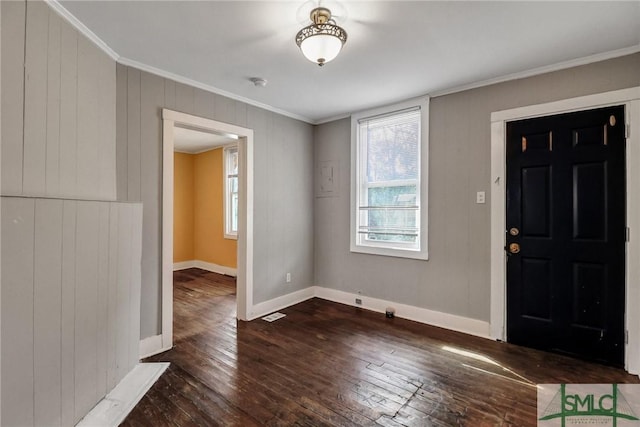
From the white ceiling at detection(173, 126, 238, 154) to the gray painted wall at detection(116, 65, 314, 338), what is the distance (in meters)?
1.48

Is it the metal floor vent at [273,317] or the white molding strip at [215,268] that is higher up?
the white molding strip at [215,268]

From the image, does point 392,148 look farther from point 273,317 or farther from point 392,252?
point 273,317

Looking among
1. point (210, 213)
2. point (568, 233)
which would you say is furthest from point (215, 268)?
point (568, 233)

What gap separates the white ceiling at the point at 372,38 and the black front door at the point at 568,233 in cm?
63

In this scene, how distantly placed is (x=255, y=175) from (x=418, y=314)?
8.12ft

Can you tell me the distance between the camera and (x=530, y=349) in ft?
8.81

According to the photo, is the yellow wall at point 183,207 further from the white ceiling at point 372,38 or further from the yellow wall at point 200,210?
the white ceiling at point 372,38

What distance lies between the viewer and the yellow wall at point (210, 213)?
597 centimetres

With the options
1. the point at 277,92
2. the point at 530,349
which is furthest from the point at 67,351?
the point at 530,349

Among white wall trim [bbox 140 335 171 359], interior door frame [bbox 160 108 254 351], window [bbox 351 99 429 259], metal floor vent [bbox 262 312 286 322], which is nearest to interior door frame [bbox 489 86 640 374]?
window [bbox 351 99 429 259]

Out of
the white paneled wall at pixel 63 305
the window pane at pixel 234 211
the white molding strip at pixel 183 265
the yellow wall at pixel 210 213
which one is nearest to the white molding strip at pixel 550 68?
the white paneled wall at pixel 63 305

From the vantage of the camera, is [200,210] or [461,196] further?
[200,210]

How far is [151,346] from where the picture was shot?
2.62m

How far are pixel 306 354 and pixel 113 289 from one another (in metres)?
1.60
